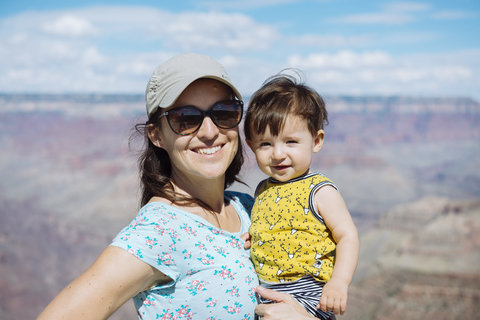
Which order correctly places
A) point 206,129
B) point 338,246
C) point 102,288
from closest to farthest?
1. point 102,288
2. point 338,246
3. point 206,129

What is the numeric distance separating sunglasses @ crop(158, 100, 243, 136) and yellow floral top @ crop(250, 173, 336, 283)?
0.50m

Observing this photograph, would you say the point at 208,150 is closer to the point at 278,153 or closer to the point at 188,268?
the point at 278,153

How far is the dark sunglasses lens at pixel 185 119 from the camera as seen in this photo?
6.54 feet

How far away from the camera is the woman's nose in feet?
6.70

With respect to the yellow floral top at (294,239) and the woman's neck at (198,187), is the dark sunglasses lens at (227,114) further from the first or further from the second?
the yellow floral top at (294,239)

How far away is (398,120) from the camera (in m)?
103

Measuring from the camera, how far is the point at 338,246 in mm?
1938

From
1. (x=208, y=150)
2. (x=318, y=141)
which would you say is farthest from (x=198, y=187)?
(x=318, y=141)

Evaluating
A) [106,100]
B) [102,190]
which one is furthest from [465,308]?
[106,100]

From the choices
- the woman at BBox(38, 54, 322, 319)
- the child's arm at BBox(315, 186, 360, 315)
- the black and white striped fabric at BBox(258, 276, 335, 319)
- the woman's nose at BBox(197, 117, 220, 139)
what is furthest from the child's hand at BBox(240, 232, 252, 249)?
the woman's nose at BBox(197, 117, 220, 139)

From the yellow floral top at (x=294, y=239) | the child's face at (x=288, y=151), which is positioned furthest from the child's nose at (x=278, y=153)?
the yellow floral top at (x=294, y=239)

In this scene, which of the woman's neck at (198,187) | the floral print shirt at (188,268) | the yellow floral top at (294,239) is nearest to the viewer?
the floral print shirt at (188,268)

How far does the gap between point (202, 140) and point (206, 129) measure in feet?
0.23

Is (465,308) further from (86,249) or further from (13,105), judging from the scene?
(13,105)
